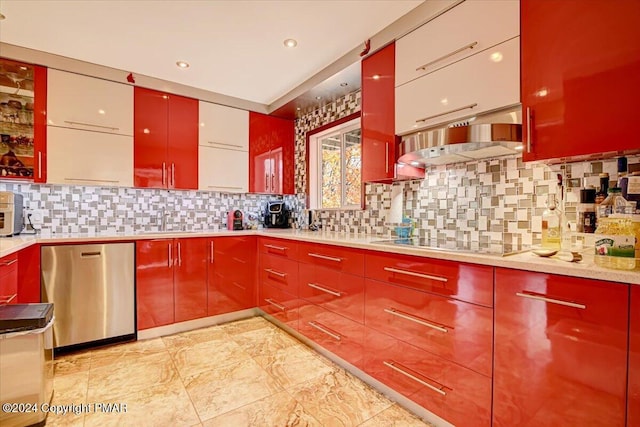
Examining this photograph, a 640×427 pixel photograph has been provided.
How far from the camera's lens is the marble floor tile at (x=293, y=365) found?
6.56 feet

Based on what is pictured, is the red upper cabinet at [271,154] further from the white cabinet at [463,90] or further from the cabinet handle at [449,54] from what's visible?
the cabinet handle at [449,54]

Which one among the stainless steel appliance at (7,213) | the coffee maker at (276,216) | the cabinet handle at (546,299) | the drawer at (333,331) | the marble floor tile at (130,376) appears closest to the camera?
the cabinet handle at (546,299)

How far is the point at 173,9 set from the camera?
6.23 feet

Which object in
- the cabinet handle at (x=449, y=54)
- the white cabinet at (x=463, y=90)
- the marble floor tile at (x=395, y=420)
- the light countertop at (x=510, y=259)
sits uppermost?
the cabinet handle at (x=449, y=54)

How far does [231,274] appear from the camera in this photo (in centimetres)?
302

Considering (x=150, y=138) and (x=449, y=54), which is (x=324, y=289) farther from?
(x=150, y=138)

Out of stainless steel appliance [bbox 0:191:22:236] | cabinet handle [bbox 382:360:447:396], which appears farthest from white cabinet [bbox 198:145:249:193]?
cabinet handle [bbox 382:360:447:396]

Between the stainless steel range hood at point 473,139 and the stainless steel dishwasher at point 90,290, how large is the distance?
7.81ft

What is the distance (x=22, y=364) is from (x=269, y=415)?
124 cm

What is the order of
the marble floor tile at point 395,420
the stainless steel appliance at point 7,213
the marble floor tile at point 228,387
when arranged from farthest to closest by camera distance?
the stainless steel appliance at point 7,213 → the marble floor tile at point 228,387 → the marble floor tile at point 395,420

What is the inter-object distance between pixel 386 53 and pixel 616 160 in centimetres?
145

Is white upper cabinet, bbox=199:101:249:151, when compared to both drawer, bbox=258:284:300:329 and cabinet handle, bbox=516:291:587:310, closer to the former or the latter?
drawer, bbox=258:284:300:329

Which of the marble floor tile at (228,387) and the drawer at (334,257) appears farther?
the drawer at (334,257)

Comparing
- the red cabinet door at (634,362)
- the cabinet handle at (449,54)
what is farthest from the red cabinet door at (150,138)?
the red cabinet door at (634,362)
